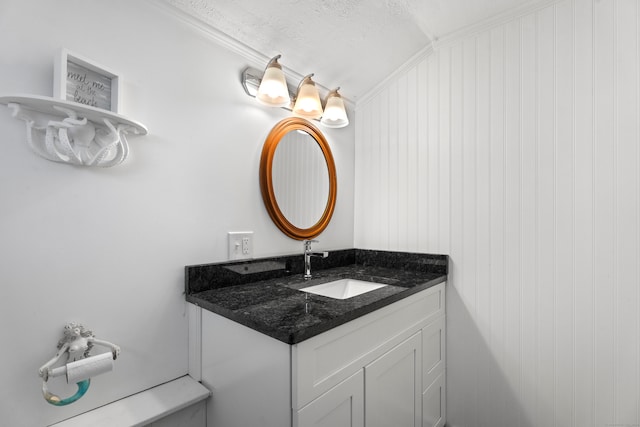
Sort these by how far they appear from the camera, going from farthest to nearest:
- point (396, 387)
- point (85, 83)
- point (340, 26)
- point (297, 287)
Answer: point (340, 26), point (297, 287), point (396, 387), point (85, 83)

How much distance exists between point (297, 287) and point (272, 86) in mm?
941

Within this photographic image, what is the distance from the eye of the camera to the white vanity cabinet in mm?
877

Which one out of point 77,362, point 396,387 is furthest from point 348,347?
point 77,362

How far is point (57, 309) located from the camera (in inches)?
36.9

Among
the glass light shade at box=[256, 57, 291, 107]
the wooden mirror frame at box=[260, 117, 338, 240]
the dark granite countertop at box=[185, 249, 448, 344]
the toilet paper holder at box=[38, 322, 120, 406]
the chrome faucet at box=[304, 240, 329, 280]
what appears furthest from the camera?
the chrome faucet at box=[304, 240, 329, 280]

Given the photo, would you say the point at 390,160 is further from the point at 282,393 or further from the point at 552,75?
the point at 282,393

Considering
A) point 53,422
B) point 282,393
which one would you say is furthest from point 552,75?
point 53,422

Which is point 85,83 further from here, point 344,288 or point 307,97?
point 344,288

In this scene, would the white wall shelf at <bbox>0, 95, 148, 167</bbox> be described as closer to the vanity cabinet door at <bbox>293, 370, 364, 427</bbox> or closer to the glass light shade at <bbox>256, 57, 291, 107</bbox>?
the glass light shade at <bbox>256, 57, 291, 107</bbox>

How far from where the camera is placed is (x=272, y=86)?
4.67ft

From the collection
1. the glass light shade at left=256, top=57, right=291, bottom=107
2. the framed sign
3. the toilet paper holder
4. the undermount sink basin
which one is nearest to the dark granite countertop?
the undermount sink basin

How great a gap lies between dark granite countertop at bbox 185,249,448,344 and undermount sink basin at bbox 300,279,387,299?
29 millimetres

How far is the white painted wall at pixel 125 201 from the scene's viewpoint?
88 centimetres

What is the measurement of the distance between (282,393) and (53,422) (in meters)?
0.72
